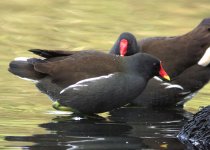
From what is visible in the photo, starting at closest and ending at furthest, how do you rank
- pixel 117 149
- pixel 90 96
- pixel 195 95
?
pixel 117 149 → pixel 90 96 → pixel 195 95

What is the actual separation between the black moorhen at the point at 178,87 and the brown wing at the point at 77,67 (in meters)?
0.88

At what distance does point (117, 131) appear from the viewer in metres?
8.26

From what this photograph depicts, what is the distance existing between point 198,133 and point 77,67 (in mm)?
1597

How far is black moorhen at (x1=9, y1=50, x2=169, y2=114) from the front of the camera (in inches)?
338

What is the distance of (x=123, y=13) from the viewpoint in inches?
595

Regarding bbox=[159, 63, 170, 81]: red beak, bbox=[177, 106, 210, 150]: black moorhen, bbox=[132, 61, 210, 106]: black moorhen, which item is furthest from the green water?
bbox=[177, 106, 210, 150]: black moorhen

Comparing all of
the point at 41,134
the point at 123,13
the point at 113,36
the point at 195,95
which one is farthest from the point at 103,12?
the point at 41,134

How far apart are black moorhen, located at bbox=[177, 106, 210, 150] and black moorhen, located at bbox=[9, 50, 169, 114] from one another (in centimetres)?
92

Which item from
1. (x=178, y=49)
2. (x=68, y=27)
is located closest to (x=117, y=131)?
(x=178, y=49)

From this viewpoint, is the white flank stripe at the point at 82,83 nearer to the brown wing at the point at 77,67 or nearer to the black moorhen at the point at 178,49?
the brown wing at the point at 77,67

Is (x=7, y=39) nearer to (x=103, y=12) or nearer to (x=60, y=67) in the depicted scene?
(x=103, y=12)

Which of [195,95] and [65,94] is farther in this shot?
[195,95]

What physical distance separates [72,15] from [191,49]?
540cm

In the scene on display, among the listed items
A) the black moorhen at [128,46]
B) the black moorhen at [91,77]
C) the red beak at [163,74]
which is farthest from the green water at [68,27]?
the black moorhen at [128,46]
